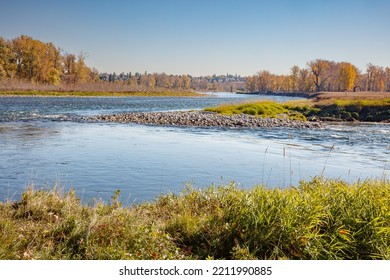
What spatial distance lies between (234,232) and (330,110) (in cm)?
4408

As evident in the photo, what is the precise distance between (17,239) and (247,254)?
127 inches

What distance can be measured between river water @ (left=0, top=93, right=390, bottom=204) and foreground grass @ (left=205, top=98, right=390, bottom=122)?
1601 centimetres

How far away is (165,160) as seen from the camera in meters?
16.4

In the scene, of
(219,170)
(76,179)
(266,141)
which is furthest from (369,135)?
(76,179)

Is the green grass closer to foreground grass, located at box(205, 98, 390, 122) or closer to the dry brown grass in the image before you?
foreground grass, located at box(205, 98, 390, 122)

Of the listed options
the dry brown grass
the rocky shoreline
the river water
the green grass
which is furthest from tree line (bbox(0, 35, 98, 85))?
the dry brown grass

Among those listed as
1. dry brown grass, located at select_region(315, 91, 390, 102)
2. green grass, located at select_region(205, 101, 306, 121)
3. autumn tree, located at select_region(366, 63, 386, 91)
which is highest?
autumn tree, located at select_region(366, 63, 386, 91)

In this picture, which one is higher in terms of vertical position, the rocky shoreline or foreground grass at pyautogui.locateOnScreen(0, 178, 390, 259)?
foreground grass at pyautogui.locateOnScreen(0, 178, 390, 259)

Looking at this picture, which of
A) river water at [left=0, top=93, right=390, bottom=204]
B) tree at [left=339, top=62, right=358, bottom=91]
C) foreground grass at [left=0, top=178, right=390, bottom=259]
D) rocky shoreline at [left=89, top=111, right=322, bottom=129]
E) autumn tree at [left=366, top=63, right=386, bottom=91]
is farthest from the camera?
tree at [left=339, top=62, right=358, bottom=91]

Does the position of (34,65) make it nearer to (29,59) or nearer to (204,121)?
(29,59)

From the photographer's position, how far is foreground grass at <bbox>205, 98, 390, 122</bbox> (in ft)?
143

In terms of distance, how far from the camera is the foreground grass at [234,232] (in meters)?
5.45

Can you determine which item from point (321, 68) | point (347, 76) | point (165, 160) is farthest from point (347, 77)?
point (165, 160)

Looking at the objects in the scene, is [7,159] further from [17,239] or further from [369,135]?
[369,135]
